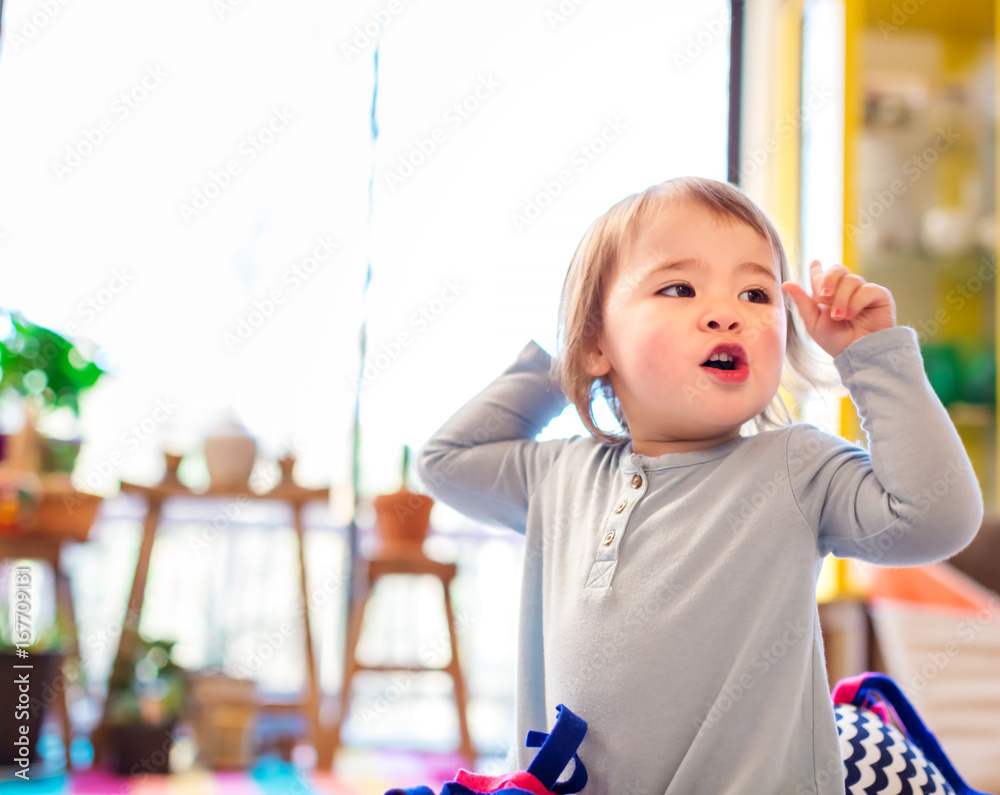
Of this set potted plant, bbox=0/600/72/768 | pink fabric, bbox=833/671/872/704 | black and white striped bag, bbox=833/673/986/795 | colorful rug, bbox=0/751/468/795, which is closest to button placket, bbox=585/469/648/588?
black and white striped bag, bbox=833/673/986/795

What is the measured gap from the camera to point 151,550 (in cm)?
284

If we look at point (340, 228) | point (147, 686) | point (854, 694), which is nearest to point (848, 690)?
point (854, 694)

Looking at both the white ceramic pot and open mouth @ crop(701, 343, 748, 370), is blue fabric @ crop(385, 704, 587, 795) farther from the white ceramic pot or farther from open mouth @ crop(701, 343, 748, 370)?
the white ceramic pot

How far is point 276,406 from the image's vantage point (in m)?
3.35

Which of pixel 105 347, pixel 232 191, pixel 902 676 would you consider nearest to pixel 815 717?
pixel 902 676

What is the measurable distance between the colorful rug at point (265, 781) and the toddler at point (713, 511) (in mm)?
1891

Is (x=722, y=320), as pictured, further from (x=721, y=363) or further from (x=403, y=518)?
(x=403, y=518)

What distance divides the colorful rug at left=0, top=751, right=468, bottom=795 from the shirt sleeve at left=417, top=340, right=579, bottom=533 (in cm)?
176

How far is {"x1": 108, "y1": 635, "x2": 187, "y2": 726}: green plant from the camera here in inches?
109

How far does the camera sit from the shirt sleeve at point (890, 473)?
0.72 meters

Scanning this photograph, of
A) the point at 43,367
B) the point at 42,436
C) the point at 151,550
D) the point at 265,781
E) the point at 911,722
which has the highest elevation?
the point at 43,367

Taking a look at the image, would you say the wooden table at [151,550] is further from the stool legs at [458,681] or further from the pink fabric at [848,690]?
the pink fabric at [848,690]

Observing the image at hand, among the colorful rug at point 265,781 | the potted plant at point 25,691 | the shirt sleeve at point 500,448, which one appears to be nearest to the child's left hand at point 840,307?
the shirt sleeve at point 500,448

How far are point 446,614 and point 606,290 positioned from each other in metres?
2.21
